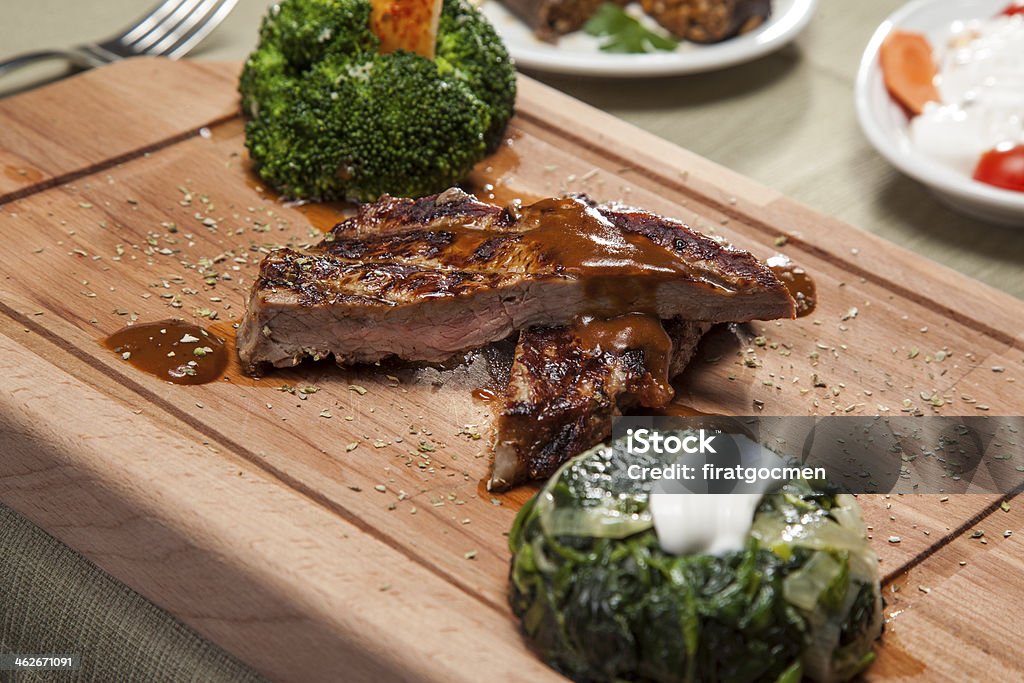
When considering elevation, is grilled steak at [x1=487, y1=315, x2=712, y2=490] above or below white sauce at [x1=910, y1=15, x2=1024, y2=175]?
below

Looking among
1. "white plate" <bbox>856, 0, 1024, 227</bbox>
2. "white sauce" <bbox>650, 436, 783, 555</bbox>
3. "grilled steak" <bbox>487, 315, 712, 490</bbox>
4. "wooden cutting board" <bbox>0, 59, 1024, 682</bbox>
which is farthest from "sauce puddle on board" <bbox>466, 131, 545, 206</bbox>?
"white sauce" <bbox>650, 436, 783, 555</bbox>

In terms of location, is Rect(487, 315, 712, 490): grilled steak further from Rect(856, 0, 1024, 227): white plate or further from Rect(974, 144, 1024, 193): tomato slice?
Rect(974, 144, 1024, 193): tomato slice

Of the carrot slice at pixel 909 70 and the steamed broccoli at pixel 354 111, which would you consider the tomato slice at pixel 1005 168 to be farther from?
the steamed broccoli at pixel 354 111

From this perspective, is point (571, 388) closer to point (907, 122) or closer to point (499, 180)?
point (499, 180)

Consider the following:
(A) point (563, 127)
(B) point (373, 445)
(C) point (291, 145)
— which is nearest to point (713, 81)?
(A) point (563, 127)

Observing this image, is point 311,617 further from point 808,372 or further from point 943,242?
point 943,242

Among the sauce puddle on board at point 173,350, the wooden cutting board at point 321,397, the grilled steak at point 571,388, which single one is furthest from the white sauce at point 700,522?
the sauce puddle on board at point 173,350

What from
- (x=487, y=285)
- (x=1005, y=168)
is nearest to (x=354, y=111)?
(x=487, y=285)
